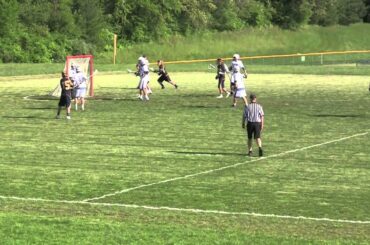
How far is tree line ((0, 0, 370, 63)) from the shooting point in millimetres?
78625

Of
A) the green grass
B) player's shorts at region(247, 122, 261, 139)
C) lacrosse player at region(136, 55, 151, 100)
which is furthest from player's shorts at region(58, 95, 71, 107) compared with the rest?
the green grass

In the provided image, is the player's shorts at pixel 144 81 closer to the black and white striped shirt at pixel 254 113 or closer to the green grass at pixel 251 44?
the black and white striped shirt at pixel 254 113

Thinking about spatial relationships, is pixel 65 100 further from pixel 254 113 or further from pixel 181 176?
pixel 181 176

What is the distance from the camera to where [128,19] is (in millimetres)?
91562

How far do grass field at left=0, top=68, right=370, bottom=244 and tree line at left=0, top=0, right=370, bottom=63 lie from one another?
1760 inches

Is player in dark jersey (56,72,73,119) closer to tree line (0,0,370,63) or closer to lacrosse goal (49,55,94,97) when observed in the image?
lacrosse goal (49,55,94,97)

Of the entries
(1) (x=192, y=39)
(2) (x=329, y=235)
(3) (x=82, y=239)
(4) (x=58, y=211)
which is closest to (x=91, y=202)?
(4) (x=58, y=211)

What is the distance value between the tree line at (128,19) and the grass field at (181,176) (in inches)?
1760

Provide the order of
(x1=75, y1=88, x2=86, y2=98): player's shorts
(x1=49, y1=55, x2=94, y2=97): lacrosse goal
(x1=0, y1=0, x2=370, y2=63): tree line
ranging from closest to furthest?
1. (x1=75, y1=88, x2=86, y2=98): player's shorts
2. (x1=49, y1=55, x2=94, y2=97): lacrosse goal
3. (x1=0, y1=0, x2=370, y2=63): tree line

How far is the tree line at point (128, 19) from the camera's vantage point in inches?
3095

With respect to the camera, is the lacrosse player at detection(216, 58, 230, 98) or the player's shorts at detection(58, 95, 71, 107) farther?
the lacrosse player at detection(216, 58, 230, 98)

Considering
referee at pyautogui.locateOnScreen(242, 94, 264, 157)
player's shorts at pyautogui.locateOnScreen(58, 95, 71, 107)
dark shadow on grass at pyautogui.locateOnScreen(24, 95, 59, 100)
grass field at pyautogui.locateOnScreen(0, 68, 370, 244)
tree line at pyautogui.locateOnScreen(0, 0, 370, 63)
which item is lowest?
dark shadow on grass at pyautogui.locateOnScreen(24, 95, 59, 100)

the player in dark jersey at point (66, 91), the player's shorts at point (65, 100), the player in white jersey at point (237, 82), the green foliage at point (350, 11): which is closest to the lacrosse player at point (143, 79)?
the player in white jersey at point (237, 82)

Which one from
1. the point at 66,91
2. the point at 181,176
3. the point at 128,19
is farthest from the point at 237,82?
the point at 128,19
